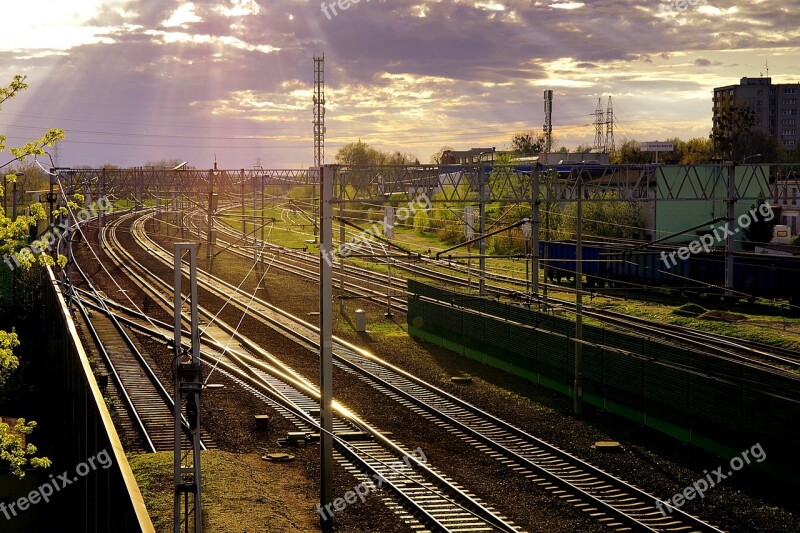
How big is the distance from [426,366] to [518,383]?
10.1 ft

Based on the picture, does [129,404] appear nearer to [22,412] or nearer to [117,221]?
[22,412]

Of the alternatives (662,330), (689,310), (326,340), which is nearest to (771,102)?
(689,310)

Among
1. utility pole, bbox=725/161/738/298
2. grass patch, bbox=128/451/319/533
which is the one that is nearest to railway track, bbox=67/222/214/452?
grass patch, bbox=128/451/319/533

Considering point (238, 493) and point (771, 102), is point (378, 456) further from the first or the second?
point (771, 102)

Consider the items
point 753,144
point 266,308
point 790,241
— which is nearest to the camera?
point 266,308

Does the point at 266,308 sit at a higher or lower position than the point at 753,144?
lower

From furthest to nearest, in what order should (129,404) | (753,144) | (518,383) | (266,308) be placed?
(753,144) < (266,308) < (518,383) < (129,404)

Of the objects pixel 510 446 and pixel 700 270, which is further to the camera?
pixel 700 270

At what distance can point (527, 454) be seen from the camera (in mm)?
16469

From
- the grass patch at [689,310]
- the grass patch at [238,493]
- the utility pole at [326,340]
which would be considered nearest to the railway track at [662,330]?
the grass patch at [689,310]

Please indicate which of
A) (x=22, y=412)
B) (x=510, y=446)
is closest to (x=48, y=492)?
(x=22, y=412)

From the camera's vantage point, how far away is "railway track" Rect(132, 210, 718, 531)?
13273 mm

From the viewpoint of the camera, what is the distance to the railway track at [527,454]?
43.5 ft

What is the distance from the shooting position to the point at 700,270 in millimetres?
37688
